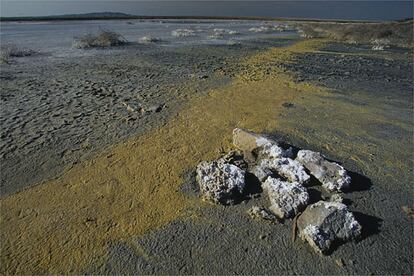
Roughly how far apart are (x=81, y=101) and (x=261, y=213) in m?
6.48

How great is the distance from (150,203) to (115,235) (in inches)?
29.7

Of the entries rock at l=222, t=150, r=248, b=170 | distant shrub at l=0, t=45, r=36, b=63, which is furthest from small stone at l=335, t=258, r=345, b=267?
distant shrub at l=0, t=45, r=36, b=63

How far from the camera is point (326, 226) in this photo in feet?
13.6

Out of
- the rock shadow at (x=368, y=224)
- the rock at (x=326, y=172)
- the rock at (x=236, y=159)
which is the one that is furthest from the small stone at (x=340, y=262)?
the rock at (x=236, y=159)

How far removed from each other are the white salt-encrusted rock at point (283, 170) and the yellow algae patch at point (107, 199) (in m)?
1.12

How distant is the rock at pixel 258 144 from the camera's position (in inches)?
226

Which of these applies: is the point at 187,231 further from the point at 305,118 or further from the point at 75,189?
the point at 305,118

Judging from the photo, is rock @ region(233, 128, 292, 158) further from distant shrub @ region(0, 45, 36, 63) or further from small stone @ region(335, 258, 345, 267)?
distant shrub @ region(0, 45, 36, 63)

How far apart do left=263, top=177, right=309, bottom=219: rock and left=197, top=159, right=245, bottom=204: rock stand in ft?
1.55

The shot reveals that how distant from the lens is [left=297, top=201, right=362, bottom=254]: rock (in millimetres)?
4012

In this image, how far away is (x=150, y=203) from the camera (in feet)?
15.8

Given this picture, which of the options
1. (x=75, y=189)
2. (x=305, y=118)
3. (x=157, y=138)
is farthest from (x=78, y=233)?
(x=305, y=118)

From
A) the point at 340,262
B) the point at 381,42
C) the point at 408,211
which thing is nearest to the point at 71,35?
the point at 381,42

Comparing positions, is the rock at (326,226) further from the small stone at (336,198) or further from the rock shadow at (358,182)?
the rock shadow at (358,182)
